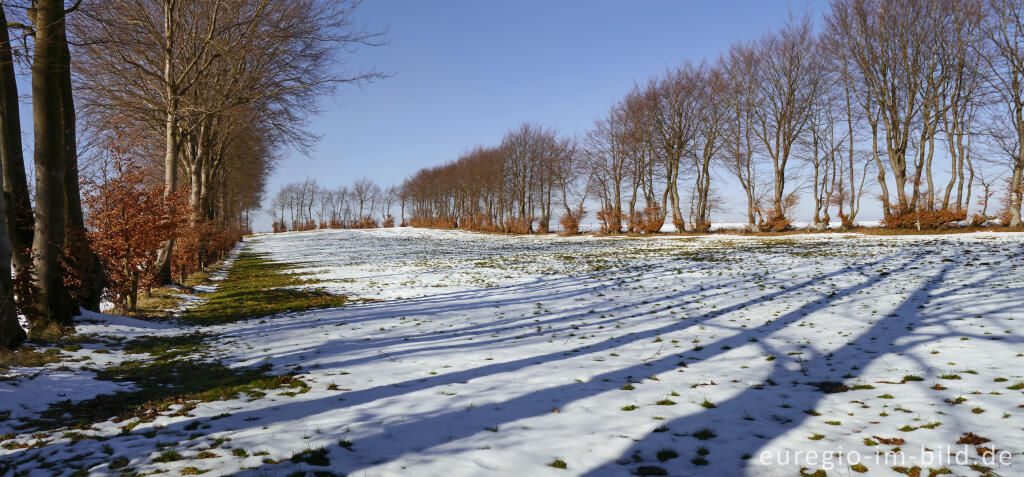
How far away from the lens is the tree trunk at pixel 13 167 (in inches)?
270

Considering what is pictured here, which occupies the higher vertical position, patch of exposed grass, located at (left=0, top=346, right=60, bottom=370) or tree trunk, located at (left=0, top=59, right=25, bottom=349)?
tree trunk, located at (left=0, top=59, right=25, bottom=349)

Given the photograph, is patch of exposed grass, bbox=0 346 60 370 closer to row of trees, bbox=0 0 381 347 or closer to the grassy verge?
row of trees, bbox=0 0 381 347

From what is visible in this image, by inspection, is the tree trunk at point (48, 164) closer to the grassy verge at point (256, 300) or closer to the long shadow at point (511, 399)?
the grassy verge at point (256, 300)

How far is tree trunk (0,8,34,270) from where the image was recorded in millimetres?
6852

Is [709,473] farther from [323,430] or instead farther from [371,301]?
[371,301]

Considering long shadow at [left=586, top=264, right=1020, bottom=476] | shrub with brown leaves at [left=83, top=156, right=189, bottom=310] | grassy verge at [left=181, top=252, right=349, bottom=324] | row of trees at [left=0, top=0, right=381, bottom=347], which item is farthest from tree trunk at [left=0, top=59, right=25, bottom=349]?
long shadow at [left=586, top=264, right=1020, bottom=476]

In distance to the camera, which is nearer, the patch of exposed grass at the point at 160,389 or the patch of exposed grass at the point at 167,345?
the patch of exposed grass at the point at 160,389

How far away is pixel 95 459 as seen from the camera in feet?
12.0

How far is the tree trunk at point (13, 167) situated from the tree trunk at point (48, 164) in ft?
0.71

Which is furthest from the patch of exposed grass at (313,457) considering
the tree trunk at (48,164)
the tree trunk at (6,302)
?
the tree trunk at (48,164)

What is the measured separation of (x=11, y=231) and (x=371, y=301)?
272 inches

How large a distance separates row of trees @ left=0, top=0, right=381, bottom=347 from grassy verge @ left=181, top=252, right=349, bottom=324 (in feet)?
5.06

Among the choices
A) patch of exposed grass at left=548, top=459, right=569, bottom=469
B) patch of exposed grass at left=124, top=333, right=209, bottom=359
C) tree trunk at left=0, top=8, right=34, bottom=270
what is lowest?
patch of exposed grass at left=124, top=333, right=209, bottom=359

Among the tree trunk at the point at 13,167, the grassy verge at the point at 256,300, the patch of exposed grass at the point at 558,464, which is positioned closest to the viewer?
the patch of exposed grass at the point at 558,464
